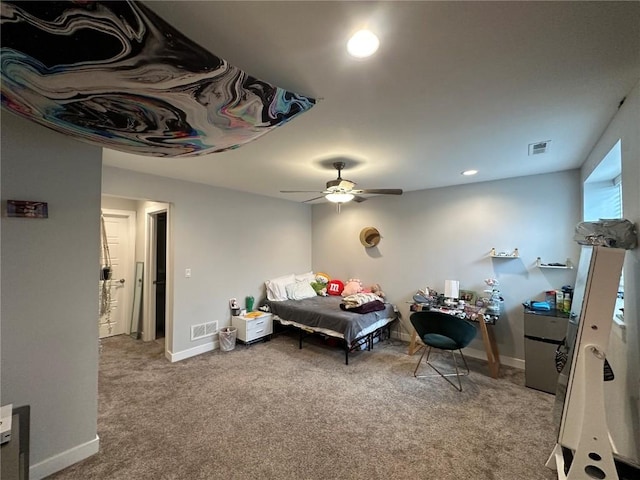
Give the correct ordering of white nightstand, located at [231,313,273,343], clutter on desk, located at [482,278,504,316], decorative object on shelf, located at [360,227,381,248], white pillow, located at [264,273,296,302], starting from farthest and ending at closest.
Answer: decorative object on shelf, located at [360,227,381,248], white pillow, located at [264,273,296,302], white nightstand, located at [231,313,273,343], clutter on desk, located at [482,278,504,316]

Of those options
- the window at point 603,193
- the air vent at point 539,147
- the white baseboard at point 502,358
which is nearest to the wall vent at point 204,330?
the white baseboard at point 502,358

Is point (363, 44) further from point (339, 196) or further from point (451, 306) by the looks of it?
point (451, 306)

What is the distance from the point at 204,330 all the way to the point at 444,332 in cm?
334

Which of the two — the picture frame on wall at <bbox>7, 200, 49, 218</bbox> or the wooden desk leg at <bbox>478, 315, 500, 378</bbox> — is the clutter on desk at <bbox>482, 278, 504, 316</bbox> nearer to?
the wooden desk leg at <bbox>478, 315, 500, 378</bbox>

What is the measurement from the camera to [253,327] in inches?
164

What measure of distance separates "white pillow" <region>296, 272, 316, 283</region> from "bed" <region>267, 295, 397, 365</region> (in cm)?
51

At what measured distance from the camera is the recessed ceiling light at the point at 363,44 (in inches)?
46.2

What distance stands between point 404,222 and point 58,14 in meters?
4.38

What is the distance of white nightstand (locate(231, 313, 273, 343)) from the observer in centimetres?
411

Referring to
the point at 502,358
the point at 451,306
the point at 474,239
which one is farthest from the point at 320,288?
the point at 502,358

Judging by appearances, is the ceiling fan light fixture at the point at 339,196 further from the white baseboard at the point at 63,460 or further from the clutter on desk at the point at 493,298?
the white baseboard at the point at 63,460

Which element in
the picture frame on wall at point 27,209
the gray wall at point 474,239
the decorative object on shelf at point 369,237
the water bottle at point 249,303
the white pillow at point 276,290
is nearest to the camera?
the picture frame on wall at point 27,209

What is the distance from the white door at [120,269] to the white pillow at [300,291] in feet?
9.30


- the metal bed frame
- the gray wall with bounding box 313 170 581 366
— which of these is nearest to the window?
the gray wall with bounding box 313 170 581 366
